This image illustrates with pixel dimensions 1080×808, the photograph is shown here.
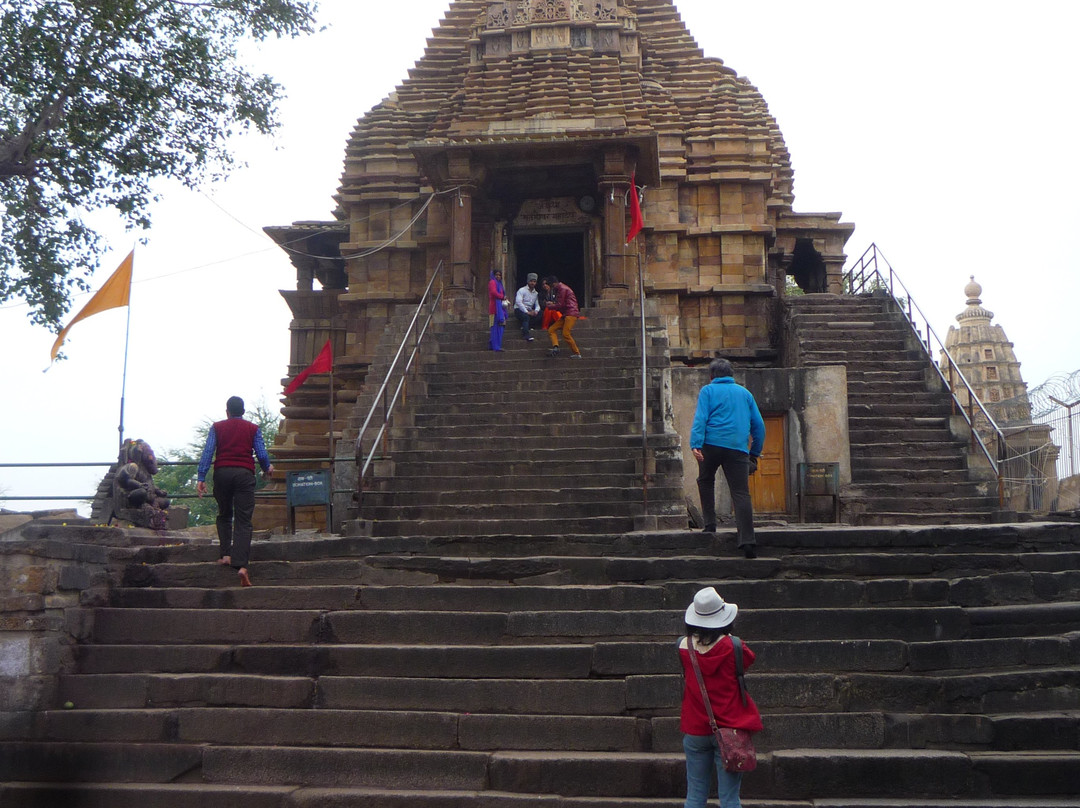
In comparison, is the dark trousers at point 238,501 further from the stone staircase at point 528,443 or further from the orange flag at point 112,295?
the orange flag at point 112,295

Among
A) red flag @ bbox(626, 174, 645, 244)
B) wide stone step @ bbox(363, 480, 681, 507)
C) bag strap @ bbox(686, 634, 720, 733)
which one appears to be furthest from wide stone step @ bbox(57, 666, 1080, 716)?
red flag @ bbox(626, 174, 645, 244)

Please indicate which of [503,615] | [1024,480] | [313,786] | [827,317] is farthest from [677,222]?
[313,786]

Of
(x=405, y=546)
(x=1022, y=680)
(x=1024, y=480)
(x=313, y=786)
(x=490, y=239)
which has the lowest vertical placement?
(x=313, y=786)

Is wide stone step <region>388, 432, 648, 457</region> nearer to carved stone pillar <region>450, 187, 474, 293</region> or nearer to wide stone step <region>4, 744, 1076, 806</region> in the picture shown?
carved stone pillar <region>450, 187, 474, 293</region>

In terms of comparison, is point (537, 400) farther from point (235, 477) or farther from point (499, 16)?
point (499, 16)

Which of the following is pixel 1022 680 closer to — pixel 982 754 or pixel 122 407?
pixel 982 754

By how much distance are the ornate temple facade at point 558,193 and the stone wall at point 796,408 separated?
1985 millimetres

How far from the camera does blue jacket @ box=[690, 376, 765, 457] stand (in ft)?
23.1

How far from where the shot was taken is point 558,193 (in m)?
16.4

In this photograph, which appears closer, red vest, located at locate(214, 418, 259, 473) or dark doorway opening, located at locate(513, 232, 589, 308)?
red vest, located at locate(214, 418, 259, 473)

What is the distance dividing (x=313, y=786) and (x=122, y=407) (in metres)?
5.26

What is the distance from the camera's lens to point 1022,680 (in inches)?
232

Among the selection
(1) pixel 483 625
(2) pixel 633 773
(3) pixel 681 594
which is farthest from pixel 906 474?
(2) pixel 633 773

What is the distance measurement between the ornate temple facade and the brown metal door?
2357 millimetres
